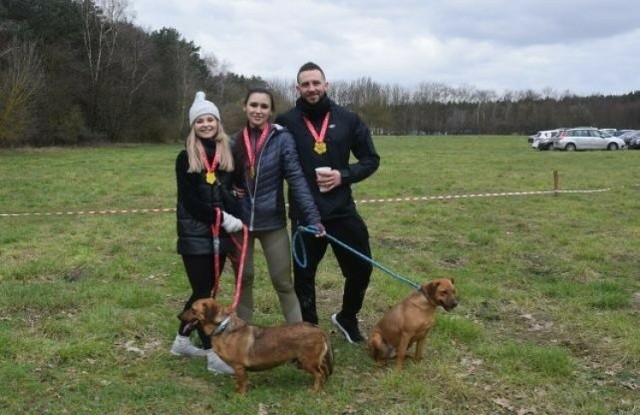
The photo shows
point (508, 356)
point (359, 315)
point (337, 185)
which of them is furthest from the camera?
point (359, 315)

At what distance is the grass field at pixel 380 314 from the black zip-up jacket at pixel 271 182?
4.35ft

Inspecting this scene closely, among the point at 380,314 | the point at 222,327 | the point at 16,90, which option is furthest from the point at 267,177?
the point at 16,90

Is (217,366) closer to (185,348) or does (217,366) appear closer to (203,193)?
(185,348)

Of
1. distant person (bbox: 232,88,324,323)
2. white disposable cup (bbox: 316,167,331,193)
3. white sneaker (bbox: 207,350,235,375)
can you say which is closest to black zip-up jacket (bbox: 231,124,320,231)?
distant person (bbox: 232,88,324,323)

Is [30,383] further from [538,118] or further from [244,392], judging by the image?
[538,118]

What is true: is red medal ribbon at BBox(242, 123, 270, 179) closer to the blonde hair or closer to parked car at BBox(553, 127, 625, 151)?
the blonde hair

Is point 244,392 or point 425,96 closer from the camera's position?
point 244,392

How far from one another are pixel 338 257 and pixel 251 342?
3.89ft

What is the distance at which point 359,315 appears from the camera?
6727 millimetres

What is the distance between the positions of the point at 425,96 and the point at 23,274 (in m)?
131

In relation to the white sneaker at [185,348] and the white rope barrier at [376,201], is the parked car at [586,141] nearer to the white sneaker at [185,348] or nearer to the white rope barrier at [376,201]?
the white rope barrier at [376,201]

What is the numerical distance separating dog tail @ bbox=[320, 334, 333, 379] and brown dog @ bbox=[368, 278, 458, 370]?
2.00ft

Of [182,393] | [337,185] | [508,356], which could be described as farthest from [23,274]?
[508,356]

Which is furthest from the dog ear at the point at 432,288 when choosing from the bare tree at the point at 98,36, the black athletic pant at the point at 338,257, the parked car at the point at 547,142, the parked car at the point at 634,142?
the bare tree at the point at 98,36
